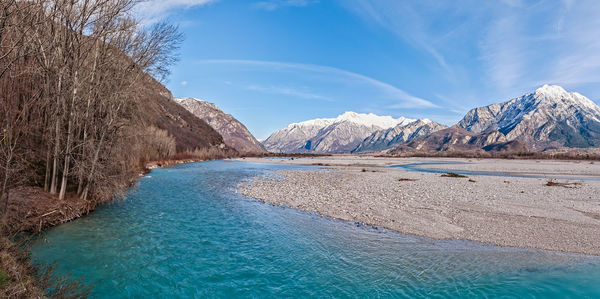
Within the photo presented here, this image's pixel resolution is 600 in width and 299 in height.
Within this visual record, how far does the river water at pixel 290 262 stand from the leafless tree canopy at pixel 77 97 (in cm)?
322

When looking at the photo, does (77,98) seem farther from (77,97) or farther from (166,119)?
(166,119)

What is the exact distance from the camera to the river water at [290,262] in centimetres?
827

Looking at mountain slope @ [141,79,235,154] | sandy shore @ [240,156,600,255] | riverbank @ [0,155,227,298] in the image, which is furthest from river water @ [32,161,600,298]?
mountain slope @ [141,79,235,154]

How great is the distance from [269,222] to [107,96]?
38.8ft

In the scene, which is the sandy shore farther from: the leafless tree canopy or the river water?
the leafless tree canopy

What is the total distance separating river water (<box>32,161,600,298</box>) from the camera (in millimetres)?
8273

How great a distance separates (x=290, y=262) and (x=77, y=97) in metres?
14.6

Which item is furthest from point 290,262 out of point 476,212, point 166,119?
point 166,119

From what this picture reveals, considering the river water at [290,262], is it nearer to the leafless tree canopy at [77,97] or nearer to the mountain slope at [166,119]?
the leafless tree canopy at [77,97]

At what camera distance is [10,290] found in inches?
185

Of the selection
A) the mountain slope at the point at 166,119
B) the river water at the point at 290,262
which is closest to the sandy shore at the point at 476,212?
the river water at the point at 290,262

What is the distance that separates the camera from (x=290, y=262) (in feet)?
33.4

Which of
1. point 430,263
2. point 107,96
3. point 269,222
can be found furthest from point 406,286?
point 107,96

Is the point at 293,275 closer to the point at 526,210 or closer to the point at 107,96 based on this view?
the point at 107,96
